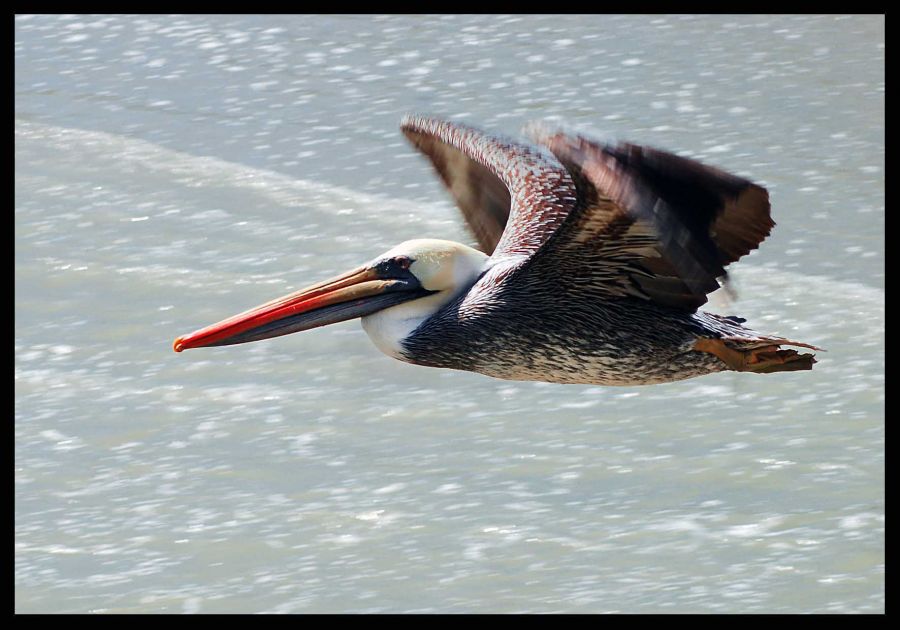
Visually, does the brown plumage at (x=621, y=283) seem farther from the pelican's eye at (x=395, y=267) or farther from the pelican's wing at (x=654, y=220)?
the pelican's eye at (x=395, y=267)

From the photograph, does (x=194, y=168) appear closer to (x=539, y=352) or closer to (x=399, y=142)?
(x=399, y=142)

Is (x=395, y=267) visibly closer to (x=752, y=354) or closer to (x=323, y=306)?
(x=323, y=306)

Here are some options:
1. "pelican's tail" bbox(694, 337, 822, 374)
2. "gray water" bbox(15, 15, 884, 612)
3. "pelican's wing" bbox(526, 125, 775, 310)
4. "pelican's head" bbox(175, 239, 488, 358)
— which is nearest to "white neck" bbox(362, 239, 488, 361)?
"pelican's head" bbox(175, 239, 488, 358)

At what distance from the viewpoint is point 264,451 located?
8438mm

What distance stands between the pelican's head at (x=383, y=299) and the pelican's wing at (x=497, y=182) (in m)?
0.25

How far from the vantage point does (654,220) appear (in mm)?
4293

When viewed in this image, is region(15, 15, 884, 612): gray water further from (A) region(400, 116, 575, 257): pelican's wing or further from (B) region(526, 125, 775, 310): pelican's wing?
(A) region(400, 116, 575, 257): pelican's wing

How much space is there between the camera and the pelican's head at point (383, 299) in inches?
201

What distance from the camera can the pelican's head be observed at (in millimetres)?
5117

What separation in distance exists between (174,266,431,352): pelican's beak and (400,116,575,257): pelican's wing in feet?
1.32

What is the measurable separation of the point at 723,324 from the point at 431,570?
273 centimetres

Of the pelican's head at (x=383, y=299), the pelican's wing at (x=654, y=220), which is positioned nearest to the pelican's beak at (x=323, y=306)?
the pelican's head at (x=383, y=299)

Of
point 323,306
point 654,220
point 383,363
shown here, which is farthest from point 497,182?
point 383,363
